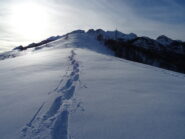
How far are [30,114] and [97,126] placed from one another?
1.57 meters

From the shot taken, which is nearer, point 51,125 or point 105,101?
point 51,125

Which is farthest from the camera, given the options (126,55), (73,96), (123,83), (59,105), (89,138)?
(126,55)

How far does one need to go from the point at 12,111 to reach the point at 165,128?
3235 mm

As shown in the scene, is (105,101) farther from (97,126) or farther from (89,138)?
(89,138)

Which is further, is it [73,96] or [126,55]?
[126,55]

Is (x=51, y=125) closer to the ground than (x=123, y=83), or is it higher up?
closer to the ground

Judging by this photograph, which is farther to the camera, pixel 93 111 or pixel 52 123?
pixel 93 111

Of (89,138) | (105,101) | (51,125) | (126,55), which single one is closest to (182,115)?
(105,101)

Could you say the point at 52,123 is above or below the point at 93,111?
below

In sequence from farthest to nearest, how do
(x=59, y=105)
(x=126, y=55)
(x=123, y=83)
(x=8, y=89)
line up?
(x=126, y=55)
(x=123, y=83)
(x=8, y=89)
(x=59, y=105)

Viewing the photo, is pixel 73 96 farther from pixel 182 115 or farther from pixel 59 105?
pixel 182 115

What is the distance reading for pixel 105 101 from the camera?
471 centimetres

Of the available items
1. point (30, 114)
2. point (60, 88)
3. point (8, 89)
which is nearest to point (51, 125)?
point (30, 114)

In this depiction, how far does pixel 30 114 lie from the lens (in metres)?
4.08
